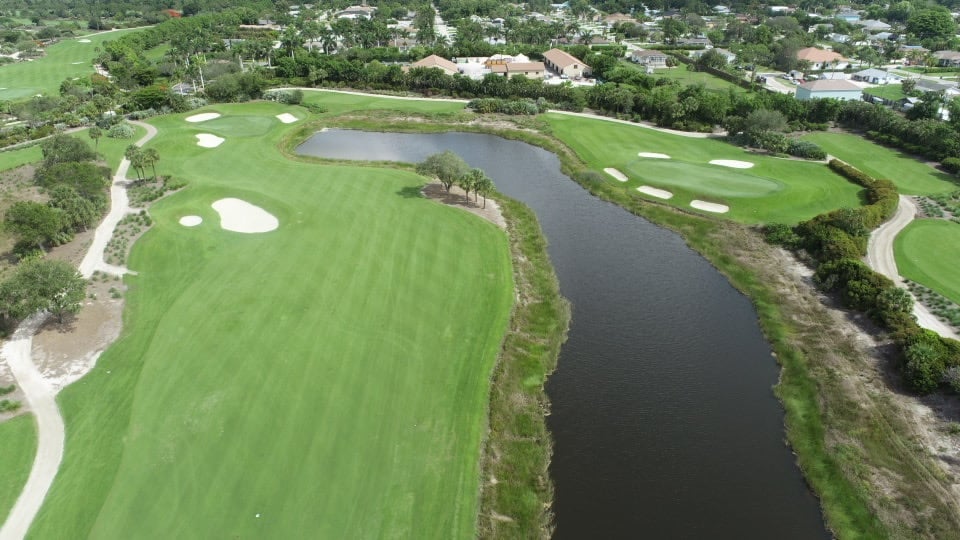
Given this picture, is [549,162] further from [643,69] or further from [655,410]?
[643,69]

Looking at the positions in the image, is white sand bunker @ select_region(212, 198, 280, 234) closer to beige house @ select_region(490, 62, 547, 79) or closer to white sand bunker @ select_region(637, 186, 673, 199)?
white sand bunker @ select_region(637, 186, 673, 199)

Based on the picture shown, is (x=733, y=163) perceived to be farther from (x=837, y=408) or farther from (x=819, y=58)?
(x=819, y=58)

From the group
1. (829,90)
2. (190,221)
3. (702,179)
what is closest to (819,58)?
(829,90)

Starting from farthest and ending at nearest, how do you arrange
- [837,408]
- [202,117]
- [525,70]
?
1. [525,70]
2. [202,117]
3. [837,408]

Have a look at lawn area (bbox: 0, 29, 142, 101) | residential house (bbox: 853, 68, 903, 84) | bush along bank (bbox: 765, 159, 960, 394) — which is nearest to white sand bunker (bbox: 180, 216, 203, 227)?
bush along bank (bbox: 765, 159, 960, 394)

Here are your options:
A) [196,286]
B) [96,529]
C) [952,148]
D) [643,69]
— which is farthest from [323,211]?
[643,69]
